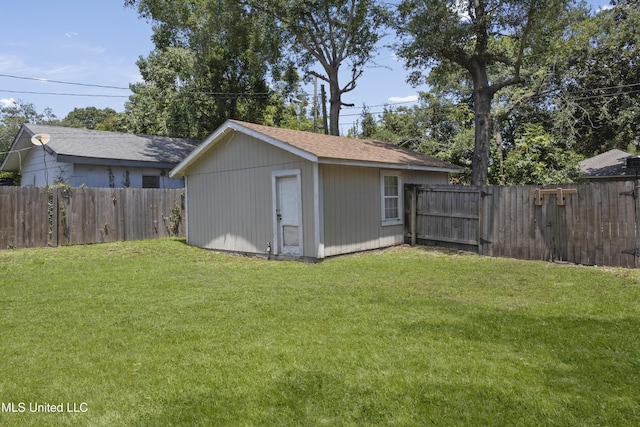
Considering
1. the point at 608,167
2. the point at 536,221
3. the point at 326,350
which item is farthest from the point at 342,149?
the point at 608,167

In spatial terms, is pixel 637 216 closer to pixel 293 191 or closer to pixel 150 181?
pixel 293 191

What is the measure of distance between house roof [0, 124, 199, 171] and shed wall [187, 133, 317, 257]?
200 inches

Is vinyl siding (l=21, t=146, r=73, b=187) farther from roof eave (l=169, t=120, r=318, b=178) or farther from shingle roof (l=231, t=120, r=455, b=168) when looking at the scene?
shingle roof (l=231, t=120, r=455, b=168)

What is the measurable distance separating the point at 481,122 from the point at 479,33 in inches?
109

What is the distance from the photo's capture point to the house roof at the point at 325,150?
9.67 metres

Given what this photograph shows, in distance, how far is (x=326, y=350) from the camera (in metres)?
4.04

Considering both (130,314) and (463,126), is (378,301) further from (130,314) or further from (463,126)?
(463,126)

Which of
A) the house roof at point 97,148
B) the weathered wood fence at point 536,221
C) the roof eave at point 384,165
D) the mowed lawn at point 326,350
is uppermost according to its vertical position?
the house roof at point 97,148

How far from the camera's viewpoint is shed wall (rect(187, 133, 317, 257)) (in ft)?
33.0

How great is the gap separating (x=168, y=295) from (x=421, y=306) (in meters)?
3.68

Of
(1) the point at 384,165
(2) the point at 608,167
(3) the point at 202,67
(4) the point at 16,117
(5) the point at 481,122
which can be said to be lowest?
(1) the point at 384,165

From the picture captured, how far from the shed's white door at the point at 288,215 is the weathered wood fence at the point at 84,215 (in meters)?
5.80

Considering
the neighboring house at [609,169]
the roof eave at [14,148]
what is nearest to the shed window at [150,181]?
the roof eave at [14,148]

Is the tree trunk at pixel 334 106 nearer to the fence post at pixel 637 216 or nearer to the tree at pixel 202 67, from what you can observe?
the tree at pixel 202 67
